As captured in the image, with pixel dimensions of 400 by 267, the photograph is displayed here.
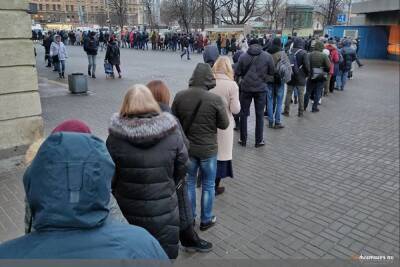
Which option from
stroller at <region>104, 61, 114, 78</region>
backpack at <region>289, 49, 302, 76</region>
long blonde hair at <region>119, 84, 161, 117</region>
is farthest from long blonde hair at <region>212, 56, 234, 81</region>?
stroller at <region>104, 61, 114, 78</region>

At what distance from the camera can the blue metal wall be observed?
30469 millimetres

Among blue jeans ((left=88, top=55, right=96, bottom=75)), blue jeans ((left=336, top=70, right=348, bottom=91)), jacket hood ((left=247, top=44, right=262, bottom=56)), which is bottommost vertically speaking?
blue jeans ((left=336, top=70, right=348, bottom=91))

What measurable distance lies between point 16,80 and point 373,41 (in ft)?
100

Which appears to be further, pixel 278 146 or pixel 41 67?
pixel 41 67

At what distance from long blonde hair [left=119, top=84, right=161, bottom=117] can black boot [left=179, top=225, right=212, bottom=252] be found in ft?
5.61

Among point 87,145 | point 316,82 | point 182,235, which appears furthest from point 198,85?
point 316,82

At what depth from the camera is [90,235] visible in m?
1.48

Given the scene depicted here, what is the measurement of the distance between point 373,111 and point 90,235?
1203cm

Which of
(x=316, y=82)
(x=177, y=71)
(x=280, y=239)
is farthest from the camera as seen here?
(x=177, y=71)

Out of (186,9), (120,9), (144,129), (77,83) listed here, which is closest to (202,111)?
(144,129)

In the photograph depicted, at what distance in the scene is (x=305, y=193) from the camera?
5.80m

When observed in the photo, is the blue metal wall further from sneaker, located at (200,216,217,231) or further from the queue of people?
sneaker, located at (200,216,217,231)

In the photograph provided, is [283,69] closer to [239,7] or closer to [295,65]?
[295,65]

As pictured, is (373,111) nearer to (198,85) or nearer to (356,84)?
(356,84)
